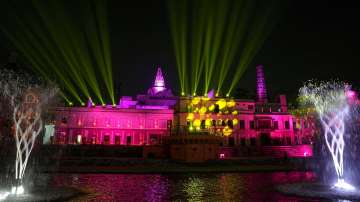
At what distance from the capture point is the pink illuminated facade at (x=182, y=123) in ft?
199

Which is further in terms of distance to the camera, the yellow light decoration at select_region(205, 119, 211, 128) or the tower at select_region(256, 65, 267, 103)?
the tower at select_region(256, 65, 267, 103)

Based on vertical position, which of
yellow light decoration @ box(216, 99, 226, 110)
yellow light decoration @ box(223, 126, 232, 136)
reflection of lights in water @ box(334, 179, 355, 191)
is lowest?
reflection of lights in water @ box(334, 179, 355, 191)

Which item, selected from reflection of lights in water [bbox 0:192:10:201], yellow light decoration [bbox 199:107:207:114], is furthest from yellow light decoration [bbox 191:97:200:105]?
reflection of lights in water [bbox 0:192:10:201]

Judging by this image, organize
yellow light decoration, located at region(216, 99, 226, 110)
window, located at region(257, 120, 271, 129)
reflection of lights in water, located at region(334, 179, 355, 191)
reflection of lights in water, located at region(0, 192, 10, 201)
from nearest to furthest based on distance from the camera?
reflection of lights in water, located at region(0, 192, 10, 201) → reflection of lights in water, located at region(334, 179, 355, 191) → yellow light decoration, located at region(216, 99, 226, 110) → window, located at region(257, 120, 271, 129)

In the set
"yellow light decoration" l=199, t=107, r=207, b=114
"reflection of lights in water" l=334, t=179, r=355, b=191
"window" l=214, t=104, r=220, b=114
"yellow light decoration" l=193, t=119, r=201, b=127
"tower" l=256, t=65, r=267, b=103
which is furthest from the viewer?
"tower" l=256, t=65, r=267, b=103

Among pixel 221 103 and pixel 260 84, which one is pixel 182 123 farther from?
pixel 260 84

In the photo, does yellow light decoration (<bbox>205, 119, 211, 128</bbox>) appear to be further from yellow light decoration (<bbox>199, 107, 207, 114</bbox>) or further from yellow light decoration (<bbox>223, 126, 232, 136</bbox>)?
yellow light decoration (<bbox>223, 126, 232, 136</bbox>)

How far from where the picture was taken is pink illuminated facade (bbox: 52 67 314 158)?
60.6 metres

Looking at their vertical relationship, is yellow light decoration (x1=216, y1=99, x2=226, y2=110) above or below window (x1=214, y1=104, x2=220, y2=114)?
above

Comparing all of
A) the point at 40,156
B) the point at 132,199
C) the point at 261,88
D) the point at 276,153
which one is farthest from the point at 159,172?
the point at 261,88

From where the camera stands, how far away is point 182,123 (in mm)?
62688

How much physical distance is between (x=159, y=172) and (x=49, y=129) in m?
33.8

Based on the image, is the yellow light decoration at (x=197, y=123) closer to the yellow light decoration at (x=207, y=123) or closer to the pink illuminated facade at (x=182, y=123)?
the pink illuminated facade at (x=182, y=123)

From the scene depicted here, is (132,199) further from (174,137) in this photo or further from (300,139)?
(300,139)
